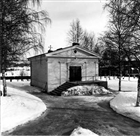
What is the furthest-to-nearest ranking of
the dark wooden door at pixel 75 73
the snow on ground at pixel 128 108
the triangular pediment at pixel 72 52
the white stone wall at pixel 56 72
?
the dark wooden door at pixel 75 73
the triangular pediment at pixel 72 52
the white stone wall at pixel 56 72
the snow on ground at pixel 128 108

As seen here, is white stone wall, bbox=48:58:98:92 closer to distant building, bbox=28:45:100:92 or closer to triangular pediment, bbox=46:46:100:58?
distant building, bbox=28:45:100:92

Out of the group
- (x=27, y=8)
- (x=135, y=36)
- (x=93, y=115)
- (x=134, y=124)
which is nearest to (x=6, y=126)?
(x=93, y=115)

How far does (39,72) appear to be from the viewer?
1970cm

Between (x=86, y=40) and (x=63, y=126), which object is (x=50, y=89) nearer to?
(x=63, y=126)

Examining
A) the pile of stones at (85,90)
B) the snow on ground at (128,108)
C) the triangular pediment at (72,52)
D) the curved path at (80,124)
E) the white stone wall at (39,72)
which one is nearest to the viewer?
the curved path at (80,124)

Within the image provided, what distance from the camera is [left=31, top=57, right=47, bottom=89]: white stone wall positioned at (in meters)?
17.9

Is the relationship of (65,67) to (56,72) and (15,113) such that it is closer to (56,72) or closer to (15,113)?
(56,72)

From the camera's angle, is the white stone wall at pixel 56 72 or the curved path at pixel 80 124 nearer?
the curved path at pixel 80 124

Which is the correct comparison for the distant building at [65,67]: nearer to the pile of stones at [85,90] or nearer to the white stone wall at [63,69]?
the white stone wall at [63,69]

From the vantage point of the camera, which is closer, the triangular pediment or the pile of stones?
the pile of stones

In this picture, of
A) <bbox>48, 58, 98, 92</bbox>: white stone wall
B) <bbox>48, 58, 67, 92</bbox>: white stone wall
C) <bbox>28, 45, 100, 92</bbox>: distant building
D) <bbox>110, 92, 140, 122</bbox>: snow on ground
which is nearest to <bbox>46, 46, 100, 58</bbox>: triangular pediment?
<bbox>28, 45, 100, 92</bbox>: distant building

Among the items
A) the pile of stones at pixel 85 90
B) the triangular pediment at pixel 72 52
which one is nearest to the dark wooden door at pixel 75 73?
the triangular pediment at pixel 72 52

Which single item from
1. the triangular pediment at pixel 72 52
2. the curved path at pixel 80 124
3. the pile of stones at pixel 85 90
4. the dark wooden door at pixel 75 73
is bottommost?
the curved path at pixel 80 124

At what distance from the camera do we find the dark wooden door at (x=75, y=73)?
18.0 meters
